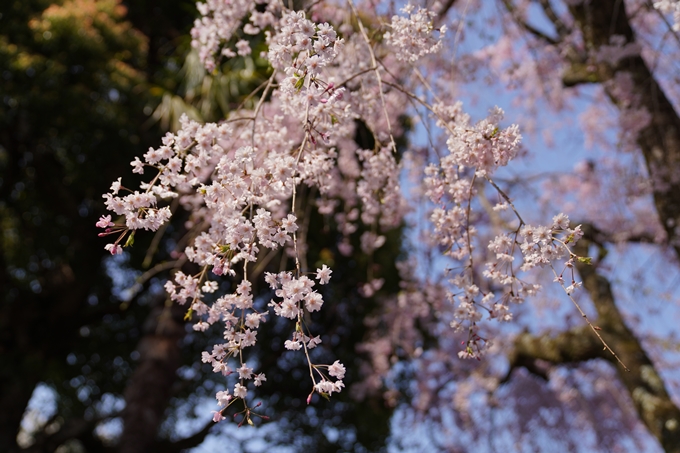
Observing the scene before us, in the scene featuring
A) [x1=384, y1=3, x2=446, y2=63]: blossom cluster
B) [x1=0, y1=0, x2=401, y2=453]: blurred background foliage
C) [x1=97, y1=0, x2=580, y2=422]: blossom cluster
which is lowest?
[x1=0, y1=0, x2=401, y2=453]: blurred background foliage

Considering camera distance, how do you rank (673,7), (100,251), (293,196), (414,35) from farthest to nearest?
(100,251) < (673,7) < (414,35) < (293,196)

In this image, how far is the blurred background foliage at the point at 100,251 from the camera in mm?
4500

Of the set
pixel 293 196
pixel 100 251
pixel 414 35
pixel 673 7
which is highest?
pixel 673 7

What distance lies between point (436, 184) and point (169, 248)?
488cm

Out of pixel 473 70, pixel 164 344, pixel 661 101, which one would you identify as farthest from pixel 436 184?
pixel 164 344

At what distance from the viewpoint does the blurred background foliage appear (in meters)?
4.50

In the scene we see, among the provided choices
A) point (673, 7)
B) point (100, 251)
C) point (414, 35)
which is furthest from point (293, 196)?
point (100, 251)

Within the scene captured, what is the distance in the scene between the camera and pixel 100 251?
5902mm

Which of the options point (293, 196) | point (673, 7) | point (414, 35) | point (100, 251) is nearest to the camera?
point (293, 196)

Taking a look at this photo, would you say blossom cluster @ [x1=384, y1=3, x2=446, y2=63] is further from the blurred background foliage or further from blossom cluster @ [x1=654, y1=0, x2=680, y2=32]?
the blurred background foliage

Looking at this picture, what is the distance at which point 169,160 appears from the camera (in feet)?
4.71

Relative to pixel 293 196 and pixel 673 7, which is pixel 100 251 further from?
pixel 673 7

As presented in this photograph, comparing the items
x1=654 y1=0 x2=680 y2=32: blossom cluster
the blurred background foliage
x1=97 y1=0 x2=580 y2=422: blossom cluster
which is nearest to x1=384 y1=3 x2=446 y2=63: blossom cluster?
x1=97 y1=0 x2=580 y2=422: blossom cluster

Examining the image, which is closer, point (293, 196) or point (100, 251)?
point (293, 196)
